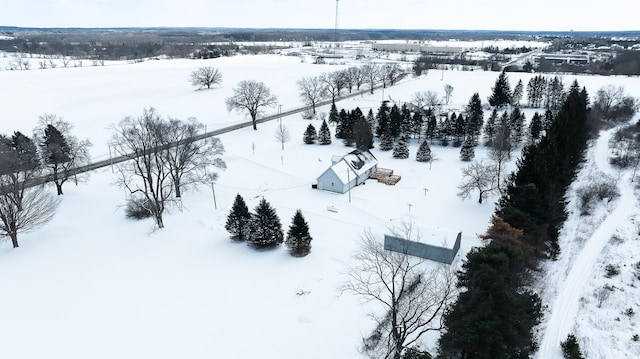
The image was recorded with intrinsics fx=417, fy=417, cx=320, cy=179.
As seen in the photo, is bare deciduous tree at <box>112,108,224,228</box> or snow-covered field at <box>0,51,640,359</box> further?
bare deciduous tree at <box>112,108,224,228</box>

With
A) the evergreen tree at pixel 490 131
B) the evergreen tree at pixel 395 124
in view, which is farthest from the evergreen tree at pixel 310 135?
the evergreen tree at pixel 490 131

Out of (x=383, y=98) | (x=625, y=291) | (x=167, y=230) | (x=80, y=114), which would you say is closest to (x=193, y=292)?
(x=167, y=230)

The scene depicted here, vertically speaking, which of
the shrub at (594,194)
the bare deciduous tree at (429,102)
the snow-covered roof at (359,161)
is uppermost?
the bare deciduous tree at (429,102)

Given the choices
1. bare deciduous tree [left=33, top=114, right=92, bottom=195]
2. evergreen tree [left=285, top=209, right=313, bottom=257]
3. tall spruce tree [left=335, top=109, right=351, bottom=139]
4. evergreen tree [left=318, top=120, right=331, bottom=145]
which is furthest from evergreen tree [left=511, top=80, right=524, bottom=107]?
bare deciduous tree [left=33, top=114, right=92, bottom=195]

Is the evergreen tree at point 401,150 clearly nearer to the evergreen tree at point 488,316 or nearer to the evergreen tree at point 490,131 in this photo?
the evergreen tree at point 490,131

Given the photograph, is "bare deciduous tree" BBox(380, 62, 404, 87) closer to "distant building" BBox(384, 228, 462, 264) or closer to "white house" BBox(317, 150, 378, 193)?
"white house" BBox(317, 150, 378, 193)

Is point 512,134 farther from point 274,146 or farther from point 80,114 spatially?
point 80,114
